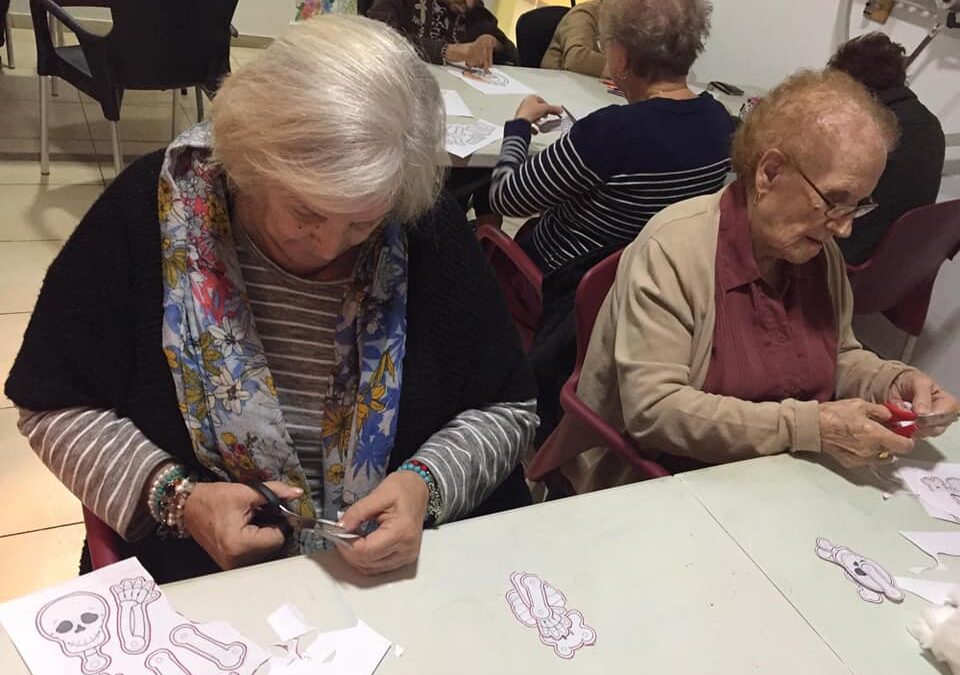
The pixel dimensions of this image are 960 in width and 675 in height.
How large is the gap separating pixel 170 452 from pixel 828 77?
1.29m

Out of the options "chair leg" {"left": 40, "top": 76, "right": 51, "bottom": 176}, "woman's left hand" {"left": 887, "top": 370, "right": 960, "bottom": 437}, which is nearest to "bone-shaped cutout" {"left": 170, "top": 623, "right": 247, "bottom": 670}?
"woman's left hand" {"left": 887, "top": 370, "right": 960, "bottom": 437}

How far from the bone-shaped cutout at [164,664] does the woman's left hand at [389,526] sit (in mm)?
221

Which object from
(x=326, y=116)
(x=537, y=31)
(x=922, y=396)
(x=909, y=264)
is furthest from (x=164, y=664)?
(x=537, y=31)

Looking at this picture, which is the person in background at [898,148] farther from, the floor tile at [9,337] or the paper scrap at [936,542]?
the floor tile at [9,337]

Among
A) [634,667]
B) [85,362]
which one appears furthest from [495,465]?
[85,362]

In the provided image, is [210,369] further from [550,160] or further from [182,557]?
[550,160]

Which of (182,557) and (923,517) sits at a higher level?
(923,517)

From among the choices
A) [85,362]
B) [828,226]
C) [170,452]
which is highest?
[828,226]

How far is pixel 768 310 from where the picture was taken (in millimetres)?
1512

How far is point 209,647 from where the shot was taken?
0.85 m

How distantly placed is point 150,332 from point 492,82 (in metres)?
2.23

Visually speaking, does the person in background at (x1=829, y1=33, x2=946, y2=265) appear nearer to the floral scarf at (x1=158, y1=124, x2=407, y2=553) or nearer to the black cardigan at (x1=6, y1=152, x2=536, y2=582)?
the black cardigan at (x1=6, y1=152, x2=536, y2=582)

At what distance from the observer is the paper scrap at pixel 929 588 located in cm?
112

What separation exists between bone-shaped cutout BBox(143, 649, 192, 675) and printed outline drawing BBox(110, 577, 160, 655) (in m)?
0.01
